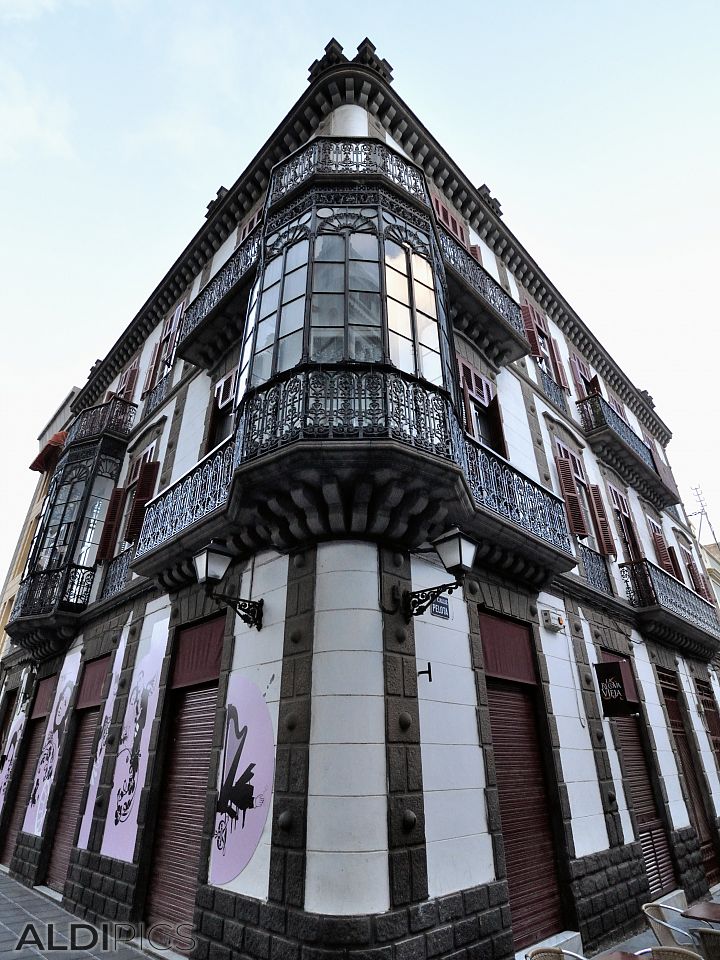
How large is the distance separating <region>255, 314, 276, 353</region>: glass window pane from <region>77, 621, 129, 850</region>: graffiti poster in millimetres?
5908

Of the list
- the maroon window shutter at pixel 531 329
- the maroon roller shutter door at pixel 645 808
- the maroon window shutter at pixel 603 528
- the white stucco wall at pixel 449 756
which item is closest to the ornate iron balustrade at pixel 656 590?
the maroon window shutter at pixel 603 528

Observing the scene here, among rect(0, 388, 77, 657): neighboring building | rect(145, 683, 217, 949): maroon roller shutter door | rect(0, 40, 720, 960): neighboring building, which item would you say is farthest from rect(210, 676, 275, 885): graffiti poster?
rect(0, 388, 77, 657): neighboring building

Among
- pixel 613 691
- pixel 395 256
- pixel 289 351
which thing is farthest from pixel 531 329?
pixel 613 691

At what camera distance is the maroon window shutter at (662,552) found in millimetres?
14180

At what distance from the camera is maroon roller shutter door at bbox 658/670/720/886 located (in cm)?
1021

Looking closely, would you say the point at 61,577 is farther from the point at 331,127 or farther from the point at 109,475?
the point at 331,127

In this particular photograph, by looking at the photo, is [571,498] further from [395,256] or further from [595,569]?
[395,256]

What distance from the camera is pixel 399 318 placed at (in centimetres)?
696

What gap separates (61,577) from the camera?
11.6 meters

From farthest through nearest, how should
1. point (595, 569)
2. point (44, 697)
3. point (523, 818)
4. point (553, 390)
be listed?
point (553, 390), point (44, 697), point (595, 569), point (523, 818)

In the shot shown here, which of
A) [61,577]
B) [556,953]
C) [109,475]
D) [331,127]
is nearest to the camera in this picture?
[556,953]

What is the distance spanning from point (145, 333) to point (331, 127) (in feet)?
30.3

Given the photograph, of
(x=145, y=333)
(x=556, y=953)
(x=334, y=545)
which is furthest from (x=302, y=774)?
(x=145, y=333)

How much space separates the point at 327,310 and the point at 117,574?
24.8 ft
